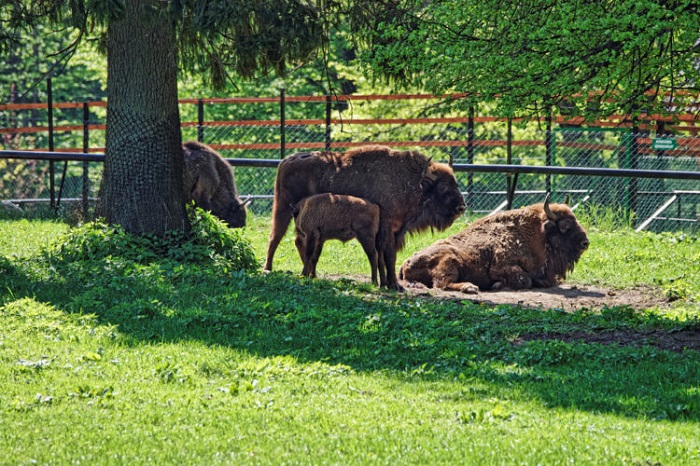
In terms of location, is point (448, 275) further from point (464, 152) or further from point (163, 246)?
point (464, 152)

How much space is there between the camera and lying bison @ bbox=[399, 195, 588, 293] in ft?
46.2

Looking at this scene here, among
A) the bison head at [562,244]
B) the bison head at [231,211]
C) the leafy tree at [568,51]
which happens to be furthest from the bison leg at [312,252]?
the bison head at [231,211]

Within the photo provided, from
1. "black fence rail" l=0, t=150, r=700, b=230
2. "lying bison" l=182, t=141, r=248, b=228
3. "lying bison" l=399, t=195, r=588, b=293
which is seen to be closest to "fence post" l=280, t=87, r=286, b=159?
"black fence rail" l=0, t=150, r=700, b=230

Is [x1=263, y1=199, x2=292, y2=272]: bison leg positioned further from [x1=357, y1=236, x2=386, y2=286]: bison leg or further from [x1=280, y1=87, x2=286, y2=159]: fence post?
[x1=280, y1=87, x2=286, y2=159]: fence post

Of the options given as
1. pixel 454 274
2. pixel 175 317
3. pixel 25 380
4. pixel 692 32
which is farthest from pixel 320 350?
pixel 454 274

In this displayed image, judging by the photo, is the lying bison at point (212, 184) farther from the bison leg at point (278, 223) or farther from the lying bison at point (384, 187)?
the lying bison at point (384, 187)

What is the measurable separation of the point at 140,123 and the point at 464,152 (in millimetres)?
16064

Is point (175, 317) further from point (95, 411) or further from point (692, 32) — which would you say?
point (692, 32)

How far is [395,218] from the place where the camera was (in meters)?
13.5

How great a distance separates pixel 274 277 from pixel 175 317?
2.67m

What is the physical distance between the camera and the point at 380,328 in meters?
9.55

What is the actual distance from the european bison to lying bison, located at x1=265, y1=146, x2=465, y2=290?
0.77 feet

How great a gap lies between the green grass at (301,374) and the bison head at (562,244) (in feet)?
6.95

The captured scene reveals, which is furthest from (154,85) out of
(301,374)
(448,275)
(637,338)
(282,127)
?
(282,127)
